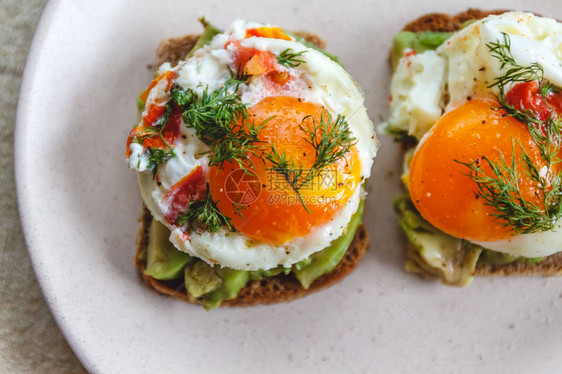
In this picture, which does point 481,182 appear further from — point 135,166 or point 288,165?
point 135,166

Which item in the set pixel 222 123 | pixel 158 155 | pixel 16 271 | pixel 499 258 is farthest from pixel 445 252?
pixel 16 271

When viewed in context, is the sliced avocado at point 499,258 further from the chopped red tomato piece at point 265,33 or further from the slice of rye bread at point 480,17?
the chopped red tomato piece at point 265,33

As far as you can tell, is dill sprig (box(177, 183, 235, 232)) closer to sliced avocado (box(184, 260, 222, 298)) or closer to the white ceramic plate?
sliced avocado (box(184, 260, 222, 298))

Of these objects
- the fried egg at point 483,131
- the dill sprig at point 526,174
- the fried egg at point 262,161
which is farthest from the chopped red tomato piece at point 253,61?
the dill sprig at point 526,174
